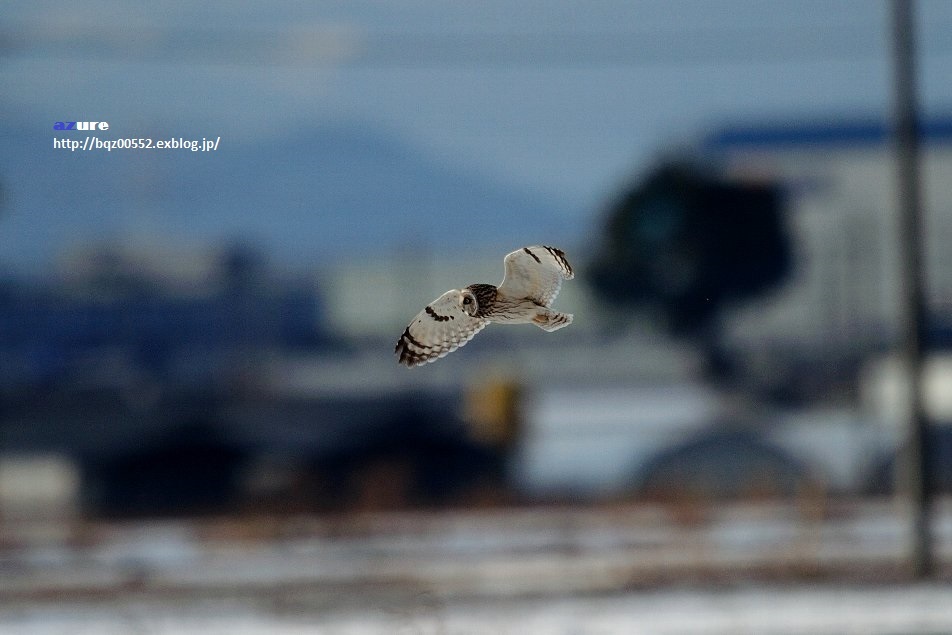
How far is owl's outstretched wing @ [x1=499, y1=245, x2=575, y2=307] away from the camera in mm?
736

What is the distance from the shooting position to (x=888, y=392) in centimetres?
1164

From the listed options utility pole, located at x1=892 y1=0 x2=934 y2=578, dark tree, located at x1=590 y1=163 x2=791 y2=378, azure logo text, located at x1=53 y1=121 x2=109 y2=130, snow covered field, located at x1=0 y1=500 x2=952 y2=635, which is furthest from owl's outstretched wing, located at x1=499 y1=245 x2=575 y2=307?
snow covered field, located at x1=0 y1=500 x2=952 y2=635

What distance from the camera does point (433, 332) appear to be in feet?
2.63

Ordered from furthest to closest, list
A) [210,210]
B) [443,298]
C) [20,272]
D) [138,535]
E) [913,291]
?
1. [138,535]
2. [913,291]
3. [210,210]
4. [20,272]
5. [443,298]

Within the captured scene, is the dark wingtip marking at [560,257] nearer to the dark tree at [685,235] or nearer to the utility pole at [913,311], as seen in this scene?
the dark tree at [685,235]

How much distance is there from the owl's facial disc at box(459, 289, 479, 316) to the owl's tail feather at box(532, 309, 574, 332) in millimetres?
40

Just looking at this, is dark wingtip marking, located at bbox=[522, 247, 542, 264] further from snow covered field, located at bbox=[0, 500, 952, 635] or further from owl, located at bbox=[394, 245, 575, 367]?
snow covered field, located at bbox=[0, 500, 952, 635]

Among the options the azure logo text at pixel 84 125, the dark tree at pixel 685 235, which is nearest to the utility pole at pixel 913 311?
the dark tree at pixel 685 235

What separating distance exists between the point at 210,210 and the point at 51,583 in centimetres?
508

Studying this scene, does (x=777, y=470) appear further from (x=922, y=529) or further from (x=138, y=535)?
(x=138, y=535)

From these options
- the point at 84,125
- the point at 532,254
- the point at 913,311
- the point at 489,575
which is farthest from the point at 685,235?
the point at 489,575

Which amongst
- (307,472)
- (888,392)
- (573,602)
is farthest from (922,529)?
(307,472)

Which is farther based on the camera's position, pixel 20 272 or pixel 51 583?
pixel 51 583

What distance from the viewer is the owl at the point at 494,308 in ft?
2.34
